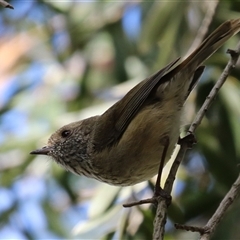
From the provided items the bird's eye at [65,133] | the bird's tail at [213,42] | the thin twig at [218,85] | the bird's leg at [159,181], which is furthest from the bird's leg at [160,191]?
the bird's eye at [65,133]

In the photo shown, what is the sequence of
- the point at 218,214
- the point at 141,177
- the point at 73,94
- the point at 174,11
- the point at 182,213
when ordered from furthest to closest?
the point at 73,94 < the point at 174,11 < the point at 182,213 < the point at 141,177 < the point at 218,214

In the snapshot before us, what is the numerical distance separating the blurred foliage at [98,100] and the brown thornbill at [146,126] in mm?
267

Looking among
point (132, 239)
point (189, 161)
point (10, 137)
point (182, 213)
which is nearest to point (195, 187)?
point (189, 161)

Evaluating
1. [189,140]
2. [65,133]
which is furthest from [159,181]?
[65,133]

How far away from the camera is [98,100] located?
189 inches

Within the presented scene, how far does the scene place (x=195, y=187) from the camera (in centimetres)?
427

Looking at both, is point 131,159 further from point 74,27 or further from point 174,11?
point 74,27

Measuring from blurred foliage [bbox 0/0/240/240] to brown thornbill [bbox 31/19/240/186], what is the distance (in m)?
0.27

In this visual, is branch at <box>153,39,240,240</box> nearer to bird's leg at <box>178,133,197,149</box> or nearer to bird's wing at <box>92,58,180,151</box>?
bird's leg at <box>178,133,197,149</box>

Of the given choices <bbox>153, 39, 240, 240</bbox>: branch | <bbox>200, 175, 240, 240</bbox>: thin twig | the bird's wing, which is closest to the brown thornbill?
the bird's wing

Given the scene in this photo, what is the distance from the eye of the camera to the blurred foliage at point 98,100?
3.69 metres

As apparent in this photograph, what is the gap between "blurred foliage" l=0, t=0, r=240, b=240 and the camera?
369 cm

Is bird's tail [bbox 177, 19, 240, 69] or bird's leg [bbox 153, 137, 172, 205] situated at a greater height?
bird's tail [bbox 177, 19, 240, 69]

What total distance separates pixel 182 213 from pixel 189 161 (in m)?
0.91
